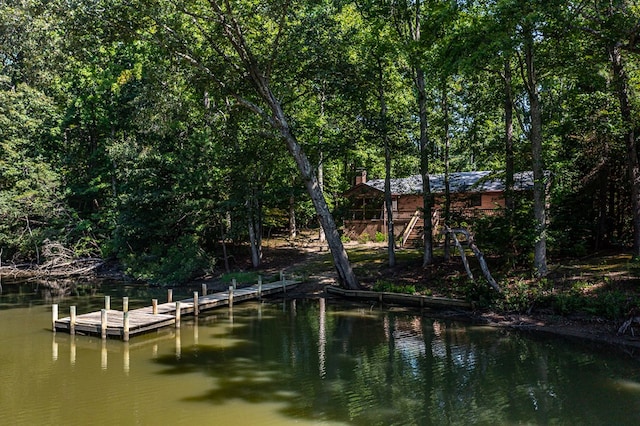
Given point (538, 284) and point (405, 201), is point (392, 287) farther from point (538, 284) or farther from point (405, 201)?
point (405, 201)

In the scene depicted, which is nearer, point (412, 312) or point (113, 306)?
point (412, 312)

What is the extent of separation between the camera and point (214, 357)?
1116cm

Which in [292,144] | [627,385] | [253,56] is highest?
[253,56]

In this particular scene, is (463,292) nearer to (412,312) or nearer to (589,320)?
(412,312)

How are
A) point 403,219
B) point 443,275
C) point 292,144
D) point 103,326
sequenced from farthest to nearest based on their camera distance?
point 403,219
point 443,275
point 292,144
point 103,326

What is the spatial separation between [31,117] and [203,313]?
23.2 metres

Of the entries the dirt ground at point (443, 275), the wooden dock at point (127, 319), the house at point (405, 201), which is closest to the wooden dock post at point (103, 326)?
the wooden dock at point (127, 319)

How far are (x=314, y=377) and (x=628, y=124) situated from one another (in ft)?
41.9

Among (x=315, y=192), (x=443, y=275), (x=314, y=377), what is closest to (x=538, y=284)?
(x=443, y=275)

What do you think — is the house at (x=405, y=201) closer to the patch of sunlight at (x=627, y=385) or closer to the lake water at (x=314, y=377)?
the lake water at (x=314, y=377)

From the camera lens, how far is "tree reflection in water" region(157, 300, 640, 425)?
25.8ft

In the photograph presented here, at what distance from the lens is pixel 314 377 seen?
31.6ft

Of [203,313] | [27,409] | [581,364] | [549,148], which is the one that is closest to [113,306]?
[203,313]

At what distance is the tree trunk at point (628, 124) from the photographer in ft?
48.8
